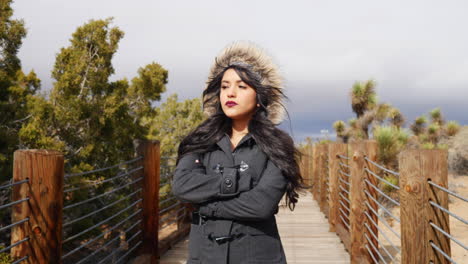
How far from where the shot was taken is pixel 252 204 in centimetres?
Result: 221

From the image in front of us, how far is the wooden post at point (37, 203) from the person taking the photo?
2398 mm

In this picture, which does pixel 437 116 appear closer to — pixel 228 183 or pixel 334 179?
pixel 334 179

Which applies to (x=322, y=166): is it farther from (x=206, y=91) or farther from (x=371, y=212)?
(x=206, y=91)

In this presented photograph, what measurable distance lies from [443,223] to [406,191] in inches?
10.9

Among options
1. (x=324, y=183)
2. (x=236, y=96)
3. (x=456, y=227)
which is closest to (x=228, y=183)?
(x=236, y=96)

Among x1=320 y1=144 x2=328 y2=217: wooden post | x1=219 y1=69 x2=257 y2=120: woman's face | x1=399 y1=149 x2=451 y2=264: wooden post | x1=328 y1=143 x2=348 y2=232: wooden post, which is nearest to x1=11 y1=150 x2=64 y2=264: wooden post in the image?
x1=219 y1=69 x2=257 y2=120: woman's face

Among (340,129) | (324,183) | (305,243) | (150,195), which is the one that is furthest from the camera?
(340,129)

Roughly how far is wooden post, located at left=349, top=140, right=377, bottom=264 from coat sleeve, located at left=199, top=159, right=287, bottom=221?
2.38m

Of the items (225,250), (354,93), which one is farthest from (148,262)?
(354,93)

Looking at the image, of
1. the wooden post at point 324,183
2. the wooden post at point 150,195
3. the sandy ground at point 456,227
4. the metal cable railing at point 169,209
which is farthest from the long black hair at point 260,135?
the wooden post at point 324,183

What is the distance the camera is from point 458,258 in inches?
295

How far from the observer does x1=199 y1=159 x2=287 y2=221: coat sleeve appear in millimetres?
2205

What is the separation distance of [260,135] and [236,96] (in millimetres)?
279

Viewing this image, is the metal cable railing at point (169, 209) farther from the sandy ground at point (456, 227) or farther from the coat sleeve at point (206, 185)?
the sandy ground at point (456, 227)
